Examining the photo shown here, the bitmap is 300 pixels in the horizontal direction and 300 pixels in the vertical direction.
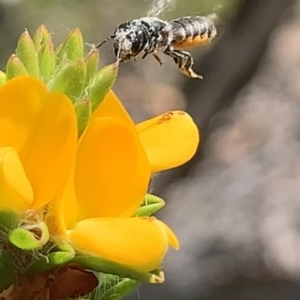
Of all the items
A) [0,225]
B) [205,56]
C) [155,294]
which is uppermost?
[0,225]

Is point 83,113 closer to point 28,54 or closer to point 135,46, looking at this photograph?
point 28,54

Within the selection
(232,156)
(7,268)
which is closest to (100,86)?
(7,268)

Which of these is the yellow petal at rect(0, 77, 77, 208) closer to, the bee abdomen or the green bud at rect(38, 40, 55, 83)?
the green bud at rect(38, 40, 55, 83)

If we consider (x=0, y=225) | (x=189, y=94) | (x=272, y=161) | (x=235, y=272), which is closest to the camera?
(x=0, y=225)

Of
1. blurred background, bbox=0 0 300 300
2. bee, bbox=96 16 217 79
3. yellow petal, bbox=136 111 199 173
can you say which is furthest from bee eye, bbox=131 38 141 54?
blurred background, bbox=0 0 300 300

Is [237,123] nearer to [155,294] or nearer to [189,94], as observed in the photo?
[189,94]

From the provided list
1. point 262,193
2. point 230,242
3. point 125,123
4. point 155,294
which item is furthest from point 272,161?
point 125,123

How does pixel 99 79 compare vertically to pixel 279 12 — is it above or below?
above

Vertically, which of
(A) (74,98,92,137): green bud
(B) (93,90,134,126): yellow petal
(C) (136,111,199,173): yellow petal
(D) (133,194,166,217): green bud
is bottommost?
(D) (133,194,166,217): green bud

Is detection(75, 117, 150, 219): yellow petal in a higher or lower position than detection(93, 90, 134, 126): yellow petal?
lower
